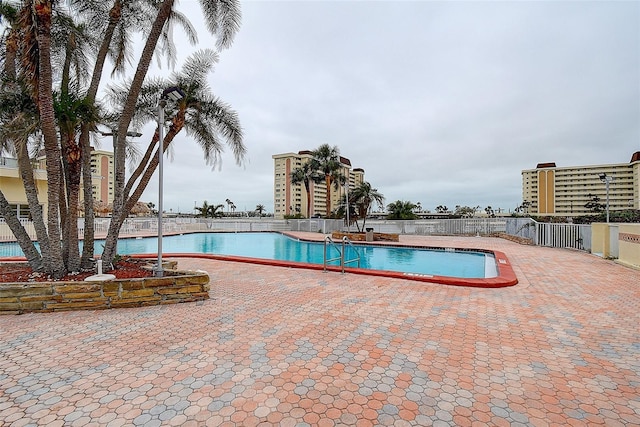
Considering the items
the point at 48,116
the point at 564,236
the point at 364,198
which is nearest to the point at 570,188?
the point at 364,198

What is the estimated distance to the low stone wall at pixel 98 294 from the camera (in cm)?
406

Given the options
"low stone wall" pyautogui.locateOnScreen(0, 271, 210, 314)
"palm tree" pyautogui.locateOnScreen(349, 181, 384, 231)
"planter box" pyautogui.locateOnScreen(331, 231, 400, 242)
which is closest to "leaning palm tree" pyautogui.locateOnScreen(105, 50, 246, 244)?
"low stone wall" pyautogui.locateOnScreen(0, 271, 210, 314)

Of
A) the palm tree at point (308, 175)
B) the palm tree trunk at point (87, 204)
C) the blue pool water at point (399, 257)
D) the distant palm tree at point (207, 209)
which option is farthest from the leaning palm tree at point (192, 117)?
the distant palm tree at point (207, 209)

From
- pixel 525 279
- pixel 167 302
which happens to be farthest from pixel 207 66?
pixel 525 279

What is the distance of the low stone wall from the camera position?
160 inches

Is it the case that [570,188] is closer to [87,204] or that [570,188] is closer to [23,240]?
[87,204]

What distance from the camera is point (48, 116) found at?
4.48 metres

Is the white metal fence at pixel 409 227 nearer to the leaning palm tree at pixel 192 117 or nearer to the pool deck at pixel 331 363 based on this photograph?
the pool deck at pixel 331 363

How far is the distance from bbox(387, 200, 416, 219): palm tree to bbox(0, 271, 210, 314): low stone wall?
24.7 meters

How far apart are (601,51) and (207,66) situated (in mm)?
14688

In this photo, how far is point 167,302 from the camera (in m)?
4.54

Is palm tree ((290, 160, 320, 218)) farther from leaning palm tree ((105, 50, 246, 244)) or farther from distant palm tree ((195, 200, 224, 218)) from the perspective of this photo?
distant palm tree ((195, 200, 224, 218))

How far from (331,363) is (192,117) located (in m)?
6.66

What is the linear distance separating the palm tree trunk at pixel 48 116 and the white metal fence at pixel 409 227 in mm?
13980
